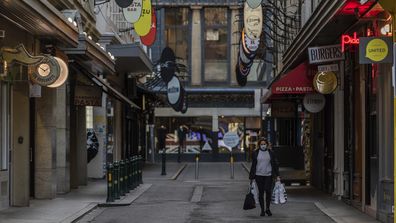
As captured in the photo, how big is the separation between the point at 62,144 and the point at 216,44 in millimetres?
29454

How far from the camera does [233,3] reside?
4791 cm

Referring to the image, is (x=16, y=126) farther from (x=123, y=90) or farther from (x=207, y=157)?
(x=207, y=157)

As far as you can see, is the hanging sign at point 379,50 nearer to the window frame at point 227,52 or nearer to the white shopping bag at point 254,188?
the white shopping bag at point 254,188

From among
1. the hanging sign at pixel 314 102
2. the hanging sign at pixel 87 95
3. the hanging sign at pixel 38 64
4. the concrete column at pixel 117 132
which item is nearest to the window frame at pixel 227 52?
the concrete column at pixel 117 132

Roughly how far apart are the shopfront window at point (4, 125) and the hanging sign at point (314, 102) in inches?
353

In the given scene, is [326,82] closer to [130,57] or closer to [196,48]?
[130,57]

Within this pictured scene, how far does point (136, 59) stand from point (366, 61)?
52.9 feet

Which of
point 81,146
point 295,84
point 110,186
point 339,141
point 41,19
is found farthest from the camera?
point 81,146

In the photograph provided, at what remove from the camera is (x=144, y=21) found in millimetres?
17562

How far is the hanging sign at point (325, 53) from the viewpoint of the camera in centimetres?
1818

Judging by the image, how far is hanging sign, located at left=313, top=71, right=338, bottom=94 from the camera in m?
18.5

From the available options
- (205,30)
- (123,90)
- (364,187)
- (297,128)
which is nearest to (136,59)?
(123,90)

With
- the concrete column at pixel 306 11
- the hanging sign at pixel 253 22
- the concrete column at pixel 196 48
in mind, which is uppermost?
the concrete column at pixel 196 48

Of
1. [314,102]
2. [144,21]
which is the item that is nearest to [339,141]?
[314,102]
